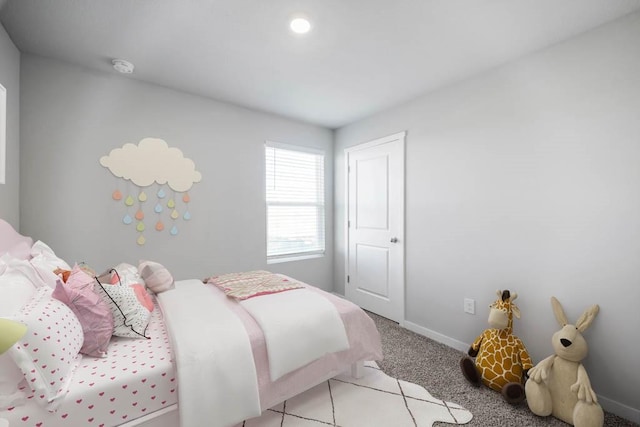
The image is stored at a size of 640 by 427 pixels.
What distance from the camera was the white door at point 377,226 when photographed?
10.4ft

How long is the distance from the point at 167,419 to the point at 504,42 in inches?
121

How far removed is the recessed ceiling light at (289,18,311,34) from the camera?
1.78m

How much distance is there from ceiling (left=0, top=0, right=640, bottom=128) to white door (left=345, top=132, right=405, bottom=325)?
34.6 inches

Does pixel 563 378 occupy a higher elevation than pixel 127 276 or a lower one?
lower

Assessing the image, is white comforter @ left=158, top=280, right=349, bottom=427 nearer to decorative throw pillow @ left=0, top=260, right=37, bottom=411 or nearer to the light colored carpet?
decorative throw pillow @ left=0, top=260, right=37, bottom=411

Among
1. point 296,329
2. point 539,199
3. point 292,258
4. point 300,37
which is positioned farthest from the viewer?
point 292,258

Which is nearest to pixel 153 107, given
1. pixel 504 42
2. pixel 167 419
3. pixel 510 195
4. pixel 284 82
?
→ pixel 284 82

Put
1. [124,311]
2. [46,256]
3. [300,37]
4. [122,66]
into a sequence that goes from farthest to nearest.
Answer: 1. [122,66]
2. [300,37]
3. [46,256]
4. [124,311]

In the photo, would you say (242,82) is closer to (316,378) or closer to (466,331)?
(316,378)

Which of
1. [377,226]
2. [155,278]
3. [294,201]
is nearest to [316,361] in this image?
[155,278]

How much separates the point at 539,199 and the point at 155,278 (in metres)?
3.00

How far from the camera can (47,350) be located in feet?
3.63

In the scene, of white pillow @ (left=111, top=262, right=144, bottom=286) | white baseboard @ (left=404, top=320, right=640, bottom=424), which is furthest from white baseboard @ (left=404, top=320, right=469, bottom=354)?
white pillow @ (left=111, top=262, right=144, bottom=286)

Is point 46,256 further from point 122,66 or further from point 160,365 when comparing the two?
point 122,66
